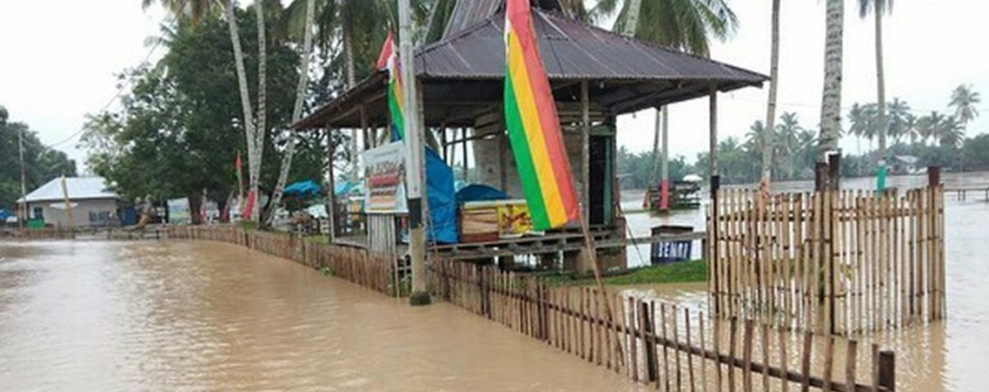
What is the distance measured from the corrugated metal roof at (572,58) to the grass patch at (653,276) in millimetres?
3167

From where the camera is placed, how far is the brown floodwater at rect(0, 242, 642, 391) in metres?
6.39

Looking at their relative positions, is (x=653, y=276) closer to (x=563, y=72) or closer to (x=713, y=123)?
(x=713, y=123)

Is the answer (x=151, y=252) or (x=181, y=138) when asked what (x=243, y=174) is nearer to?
(x=181, y=138)

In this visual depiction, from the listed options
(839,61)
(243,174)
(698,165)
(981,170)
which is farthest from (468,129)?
(698,165)

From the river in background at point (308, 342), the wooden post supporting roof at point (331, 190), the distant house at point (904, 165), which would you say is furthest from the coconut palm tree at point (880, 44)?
the distant house at point (904, 165)

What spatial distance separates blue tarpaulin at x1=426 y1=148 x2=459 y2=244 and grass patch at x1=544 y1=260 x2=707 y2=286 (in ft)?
6.10

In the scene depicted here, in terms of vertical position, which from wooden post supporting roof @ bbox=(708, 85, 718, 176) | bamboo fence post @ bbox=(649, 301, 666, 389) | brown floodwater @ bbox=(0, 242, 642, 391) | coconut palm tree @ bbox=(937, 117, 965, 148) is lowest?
brown floodwater @ bbox=(0, 242, 642, 391)

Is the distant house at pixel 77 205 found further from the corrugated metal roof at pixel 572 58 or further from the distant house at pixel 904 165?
the distant house at pixel 904 165

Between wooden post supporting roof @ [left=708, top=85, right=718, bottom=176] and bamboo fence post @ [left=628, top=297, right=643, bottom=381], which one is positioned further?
wooden post supporting roof @ [left=708, top=85, right=718, bottom=176]

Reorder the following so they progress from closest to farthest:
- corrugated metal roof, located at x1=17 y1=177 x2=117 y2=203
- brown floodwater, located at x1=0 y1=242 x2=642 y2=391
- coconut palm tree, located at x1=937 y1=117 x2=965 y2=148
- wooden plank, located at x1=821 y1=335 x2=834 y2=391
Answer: wooden plank, located at x1=821 y1=335 x2=834 y2=391 → brown floodwater, located at x1=0 y1=242 x2=642 y2=391 → corrugated metal roof, located at x1=17 y1=177 x2=117 y2=203 → coconut palm tree, located at x1=937 y1=117 x2=965 y2=148

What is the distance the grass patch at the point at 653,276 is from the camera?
11594mm

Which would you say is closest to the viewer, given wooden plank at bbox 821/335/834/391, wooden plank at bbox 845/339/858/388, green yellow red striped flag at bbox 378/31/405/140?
wooden plank at bbox 845/339/858/388

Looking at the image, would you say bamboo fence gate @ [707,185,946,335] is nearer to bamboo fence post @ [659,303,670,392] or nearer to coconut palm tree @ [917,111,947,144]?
bamboo fence post @ [659,303,670,392]

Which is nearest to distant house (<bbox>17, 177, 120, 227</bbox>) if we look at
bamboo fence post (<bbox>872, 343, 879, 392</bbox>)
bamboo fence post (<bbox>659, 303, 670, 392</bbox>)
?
bamboo fence post (<bbox>659, 303, 670, 392</bbox>)
